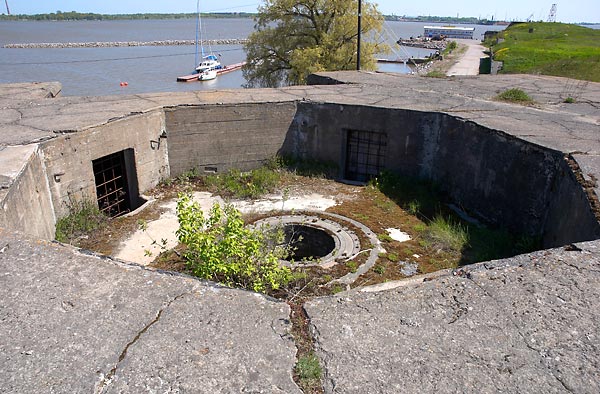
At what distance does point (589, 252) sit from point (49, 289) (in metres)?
3.39

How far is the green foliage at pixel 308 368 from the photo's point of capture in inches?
83.0

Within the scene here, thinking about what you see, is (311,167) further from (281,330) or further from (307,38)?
(307,38)

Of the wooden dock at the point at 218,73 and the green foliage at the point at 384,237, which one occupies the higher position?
the green foliage at the point at 384,237

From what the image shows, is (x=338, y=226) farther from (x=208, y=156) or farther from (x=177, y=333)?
(x=177, y=333)

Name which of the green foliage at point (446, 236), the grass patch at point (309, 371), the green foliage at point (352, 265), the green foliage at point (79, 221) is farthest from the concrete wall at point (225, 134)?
the grass patch at point (309, 371)

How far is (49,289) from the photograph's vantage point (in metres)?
2.59

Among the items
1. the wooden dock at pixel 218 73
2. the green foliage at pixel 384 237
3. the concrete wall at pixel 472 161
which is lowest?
the wooden dock at pixel 218 73

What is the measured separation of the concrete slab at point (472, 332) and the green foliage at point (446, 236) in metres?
2.81

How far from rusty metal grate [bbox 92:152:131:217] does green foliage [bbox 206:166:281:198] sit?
1372 mm

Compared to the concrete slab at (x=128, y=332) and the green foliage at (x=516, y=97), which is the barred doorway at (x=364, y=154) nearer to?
the green foliage at (x=516, y=97)

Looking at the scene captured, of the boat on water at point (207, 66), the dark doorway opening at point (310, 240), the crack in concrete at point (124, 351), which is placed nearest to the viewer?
the crack in concrete at point (124, 351)

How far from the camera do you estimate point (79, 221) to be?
6051 millimetres

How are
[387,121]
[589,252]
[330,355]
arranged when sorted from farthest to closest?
[387,121] → [589,252] → [330,355]

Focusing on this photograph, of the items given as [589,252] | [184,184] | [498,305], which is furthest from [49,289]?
[184,184]
